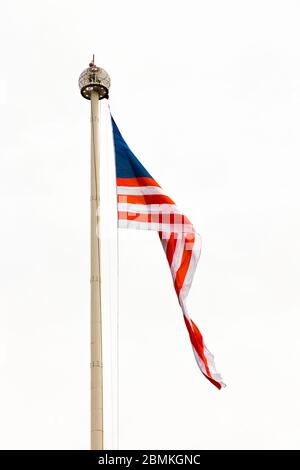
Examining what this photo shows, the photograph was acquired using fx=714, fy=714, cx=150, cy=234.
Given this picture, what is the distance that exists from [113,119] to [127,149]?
3.39 feet

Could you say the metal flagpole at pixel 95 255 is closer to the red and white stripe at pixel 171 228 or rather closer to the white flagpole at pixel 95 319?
the white flagpole at pixel 95 319

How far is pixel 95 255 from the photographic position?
1820 centimetres

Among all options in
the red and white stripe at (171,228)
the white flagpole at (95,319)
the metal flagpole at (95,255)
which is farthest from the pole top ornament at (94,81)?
the red and white stripe at (171,228)

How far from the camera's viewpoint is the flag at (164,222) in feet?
63.0

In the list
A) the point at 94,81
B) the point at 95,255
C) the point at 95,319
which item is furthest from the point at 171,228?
the point at 94,81

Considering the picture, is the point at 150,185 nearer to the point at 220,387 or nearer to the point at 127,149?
the point at 127,149

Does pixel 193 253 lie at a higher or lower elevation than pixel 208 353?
higher

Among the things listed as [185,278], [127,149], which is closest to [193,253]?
[185,278]

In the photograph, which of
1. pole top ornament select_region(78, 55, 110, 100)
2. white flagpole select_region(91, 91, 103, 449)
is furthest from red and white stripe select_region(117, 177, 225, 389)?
pole top ornament select_region(78, 55, 110, 100)

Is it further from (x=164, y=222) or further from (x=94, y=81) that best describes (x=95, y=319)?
(x=94, y=81)

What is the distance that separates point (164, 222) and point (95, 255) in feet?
8.81

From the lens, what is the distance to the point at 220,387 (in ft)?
62.5

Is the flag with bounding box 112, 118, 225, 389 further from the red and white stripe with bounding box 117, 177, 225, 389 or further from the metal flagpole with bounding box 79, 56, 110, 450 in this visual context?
the metal flagpole with bounding box 79, 56, 110, 450
